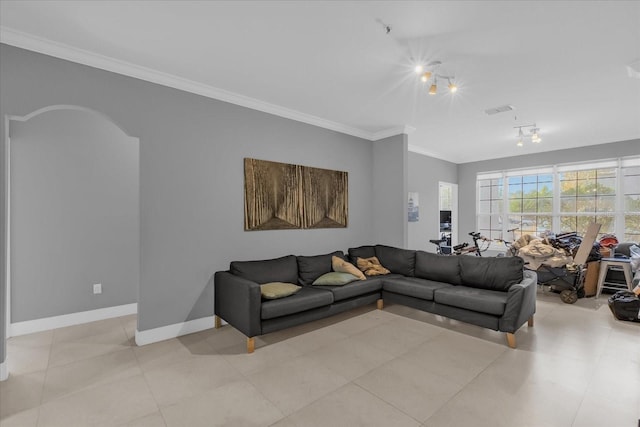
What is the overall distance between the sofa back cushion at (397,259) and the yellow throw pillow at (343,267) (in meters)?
0.75

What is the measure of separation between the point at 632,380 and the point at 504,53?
9.83ft

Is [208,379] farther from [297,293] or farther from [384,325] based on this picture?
[384,325]

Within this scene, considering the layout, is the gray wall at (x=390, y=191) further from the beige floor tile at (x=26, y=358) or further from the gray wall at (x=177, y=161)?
the beige floor tile at (x=26, y=358)

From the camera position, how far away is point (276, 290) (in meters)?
3.29

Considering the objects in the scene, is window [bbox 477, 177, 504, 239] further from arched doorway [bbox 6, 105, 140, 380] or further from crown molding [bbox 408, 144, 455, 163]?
arched doorway [bbox 6, 105, 140, 380]

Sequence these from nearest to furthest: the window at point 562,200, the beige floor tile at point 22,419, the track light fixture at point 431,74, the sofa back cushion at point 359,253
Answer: the beige floor tile at point 22,419 < the track light fixture at point 431,74 < the sofa back cushion at point 359,253 < the window at point 562,200

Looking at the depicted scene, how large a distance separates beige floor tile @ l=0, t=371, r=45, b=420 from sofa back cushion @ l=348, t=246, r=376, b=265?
3707mm

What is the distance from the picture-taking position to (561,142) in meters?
6.11

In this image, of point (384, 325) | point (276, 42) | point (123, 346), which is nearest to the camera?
point (276, 42)

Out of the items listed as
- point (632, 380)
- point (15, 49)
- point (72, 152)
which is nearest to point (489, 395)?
point (632, 380)

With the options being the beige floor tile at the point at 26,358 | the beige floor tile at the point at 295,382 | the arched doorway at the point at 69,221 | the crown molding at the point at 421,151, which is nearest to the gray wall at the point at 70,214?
the arched doorway at the point at 69,221

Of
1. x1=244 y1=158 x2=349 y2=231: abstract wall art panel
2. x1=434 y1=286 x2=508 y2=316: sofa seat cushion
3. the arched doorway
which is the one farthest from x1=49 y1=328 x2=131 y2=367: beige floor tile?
x1=434 y1=286 x2=508 y2=316: sofa seat cushion

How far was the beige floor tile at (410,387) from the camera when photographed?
2125mm

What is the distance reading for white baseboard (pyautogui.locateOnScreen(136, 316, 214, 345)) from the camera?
3131 mm
